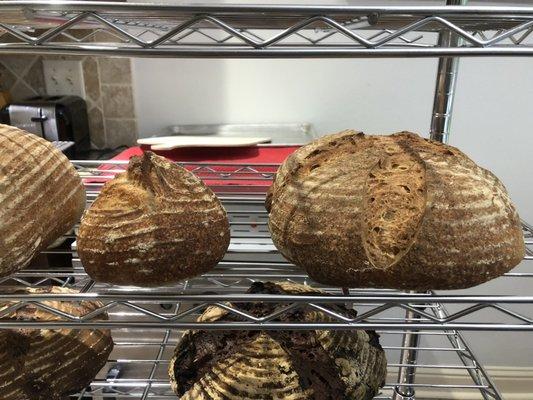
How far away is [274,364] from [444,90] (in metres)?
0.53

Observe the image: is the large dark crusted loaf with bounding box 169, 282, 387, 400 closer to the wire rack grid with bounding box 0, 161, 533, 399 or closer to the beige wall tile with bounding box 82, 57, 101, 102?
the wire rack grid with bounding box 0, 161, 533, 399

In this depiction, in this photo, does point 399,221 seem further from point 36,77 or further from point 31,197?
point 36,77

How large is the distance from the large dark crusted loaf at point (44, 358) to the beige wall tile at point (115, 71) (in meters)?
0.97

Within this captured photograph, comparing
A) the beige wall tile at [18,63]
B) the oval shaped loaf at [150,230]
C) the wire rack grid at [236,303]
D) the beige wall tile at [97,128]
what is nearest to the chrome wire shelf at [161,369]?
the wire rack grid at [236,303]

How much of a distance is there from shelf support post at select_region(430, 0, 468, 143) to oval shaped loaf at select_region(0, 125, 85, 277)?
60cm

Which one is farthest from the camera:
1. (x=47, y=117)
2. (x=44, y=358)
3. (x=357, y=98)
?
(x=357, y=98)

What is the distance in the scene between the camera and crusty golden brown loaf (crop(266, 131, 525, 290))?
0.52m

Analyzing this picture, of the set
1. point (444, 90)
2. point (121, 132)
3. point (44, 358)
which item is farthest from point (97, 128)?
point (444, 90)

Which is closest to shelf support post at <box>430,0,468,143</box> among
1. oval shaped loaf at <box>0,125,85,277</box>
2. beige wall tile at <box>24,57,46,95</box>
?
oval shaped loaf at <box>0,125,85,277</box>

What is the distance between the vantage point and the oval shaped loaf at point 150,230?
21.6 inches

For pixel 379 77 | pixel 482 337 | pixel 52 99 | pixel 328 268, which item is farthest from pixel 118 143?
pixel 482 337

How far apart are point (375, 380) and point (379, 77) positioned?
3.33 feet

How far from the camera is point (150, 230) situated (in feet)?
1.80

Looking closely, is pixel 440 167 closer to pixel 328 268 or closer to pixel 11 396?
pixel 328 268
